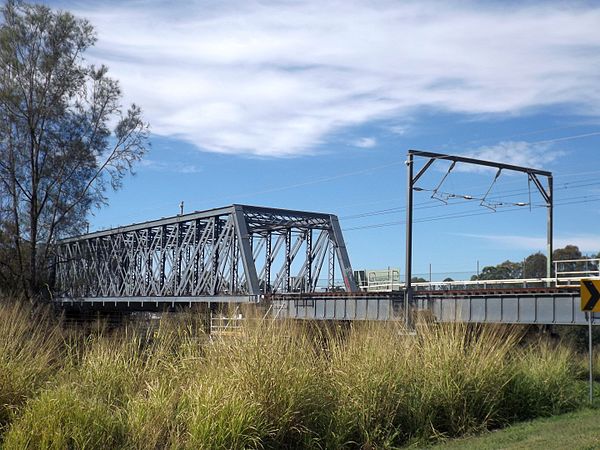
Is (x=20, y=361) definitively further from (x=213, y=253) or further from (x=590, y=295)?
(x=213, y=253)

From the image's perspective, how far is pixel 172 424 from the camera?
1022cm

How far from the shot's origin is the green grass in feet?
37.0

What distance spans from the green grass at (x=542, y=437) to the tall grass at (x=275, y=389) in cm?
66

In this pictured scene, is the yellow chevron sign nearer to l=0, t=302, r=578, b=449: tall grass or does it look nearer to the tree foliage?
l=0, t=302, r=578, b=449: tall grass

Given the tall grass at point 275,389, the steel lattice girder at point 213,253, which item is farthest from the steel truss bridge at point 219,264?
the tall grass at point 275,389

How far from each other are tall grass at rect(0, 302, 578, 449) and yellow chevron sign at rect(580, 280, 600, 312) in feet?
8.36

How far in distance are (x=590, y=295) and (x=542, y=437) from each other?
6.17 metres

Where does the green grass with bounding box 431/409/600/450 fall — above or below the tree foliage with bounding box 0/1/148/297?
below

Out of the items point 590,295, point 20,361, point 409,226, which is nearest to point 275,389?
point 20,361

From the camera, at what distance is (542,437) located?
12117 mm

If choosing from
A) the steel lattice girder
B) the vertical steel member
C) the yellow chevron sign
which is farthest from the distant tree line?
the yellow chevron sign

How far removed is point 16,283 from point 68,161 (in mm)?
5928

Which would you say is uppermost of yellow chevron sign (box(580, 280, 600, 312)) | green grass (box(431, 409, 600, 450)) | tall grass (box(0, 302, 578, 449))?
yellow chevron sign (box(580, 280, 600, 312))

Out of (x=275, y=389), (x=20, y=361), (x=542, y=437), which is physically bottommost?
(x=542, y=437)
